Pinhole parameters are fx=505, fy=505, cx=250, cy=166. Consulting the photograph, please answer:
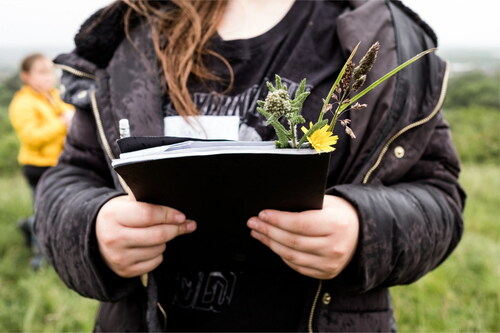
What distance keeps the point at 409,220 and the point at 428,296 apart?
5.35 ft

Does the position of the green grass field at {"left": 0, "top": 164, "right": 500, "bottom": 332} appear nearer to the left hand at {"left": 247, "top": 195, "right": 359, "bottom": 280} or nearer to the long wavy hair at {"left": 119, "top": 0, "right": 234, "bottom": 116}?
the left hand at {"left": 247, "top": 195, "right": 359, "bottom": 280}

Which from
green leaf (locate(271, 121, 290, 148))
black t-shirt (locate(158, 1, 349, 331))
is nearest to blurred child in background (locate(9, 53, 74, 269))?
black t-shirt (locate(158, 1, 349, 331))

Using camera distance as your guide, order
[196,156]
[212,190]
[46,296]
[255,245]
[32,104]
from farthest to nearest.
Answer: [32,104] → [46,296] → [255,245] → [212,190] → [196,156]

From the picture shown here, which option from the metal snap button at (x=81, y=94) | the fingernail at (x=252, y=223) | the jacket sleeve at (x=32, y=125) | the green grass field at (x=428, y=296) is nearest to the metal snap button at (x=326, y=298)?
the fingernail at (x=252, y=223)

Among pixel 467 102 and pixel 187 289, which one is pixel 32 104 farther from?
pixel 467 102

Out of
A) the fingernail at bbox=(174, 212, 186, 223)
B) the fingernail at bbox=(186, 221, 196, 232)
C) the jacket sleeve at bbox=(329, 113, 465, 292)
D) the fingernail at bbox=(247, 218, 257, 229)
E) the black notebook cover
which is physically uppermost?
the black notebook cover

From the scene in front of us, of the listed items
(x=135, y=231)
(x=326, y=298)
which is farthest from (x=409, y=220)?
(x=135, y=231)

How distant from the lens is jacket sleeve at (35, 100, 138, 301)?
3.31 feet

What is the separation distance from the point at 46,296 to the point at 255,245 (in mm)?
2225

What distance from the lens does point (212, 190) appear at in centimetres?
82

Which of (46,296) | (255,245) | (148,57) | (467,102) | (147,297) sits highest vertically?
(148,57)

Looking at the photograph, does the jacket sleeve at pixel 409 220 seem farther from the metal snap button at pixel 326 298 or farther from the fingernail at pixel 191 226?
the fingernail at pixel 191 226

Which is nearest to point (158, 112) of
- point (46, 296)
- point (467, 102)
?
point (46, 296)

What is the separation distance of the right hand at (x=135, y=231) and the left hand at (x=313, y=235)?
0.14m
